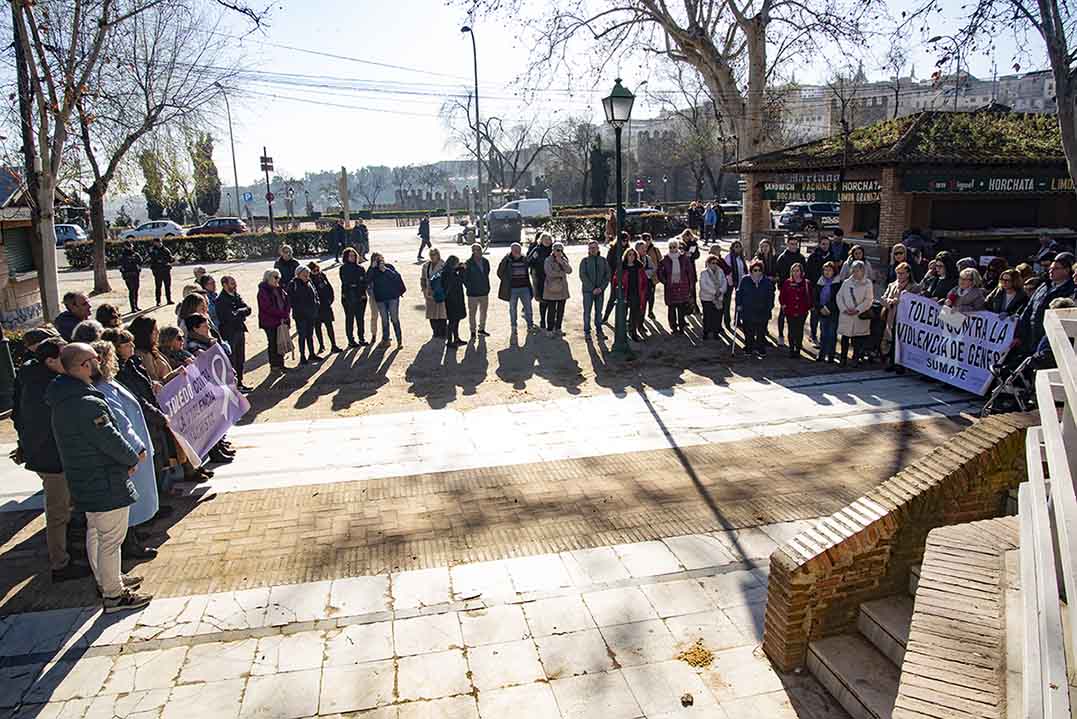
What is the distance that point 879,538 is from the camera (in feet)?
14.7

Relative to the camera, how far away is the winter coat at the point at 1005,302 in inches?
366

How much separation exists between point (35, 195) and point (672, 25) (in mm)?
20184

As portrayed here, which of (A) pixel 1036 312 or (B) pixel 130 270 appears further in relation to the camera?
(B) pixel 130 270

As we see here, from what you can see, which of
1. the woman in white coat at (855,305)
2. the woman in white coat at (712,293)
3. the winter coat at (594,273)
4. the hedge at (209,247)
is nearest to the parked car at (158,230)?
the hedge at (209,247)

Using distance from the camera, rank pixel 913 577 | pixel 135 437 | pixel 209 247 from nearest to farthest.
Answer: pixel 913 577 < pixel 135 437 < pixel 209 247

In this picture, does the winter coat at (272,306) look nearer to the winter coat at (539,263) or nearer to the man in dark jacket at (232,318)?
the man in dark jacket at (232,318)

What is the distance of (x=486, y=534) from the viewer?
21.2 ft

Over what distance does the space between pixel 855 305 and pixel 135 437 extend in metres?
9.74

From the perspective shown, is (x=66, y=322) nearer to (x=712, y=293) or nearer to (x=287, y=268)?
(x=287, y=268)

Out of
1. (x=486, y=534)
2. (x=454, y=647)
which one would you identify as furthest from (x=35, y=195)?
(x=454, y=647)

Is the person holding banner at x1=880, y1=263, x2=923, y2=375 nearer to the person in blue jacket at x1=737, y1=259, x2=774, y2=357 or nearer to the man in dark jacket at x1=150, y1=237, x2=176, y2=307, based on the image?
the person in blue jacket at x1=737, y1=259, x2=774, y2=357

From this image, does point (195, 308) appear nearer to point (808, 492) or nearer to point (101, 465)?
point (101, 465)

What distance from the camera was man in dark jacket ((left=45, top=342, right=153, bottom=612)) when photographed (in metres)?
5.06

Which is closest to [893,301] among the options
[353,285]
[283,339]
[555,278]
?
[555,278]
